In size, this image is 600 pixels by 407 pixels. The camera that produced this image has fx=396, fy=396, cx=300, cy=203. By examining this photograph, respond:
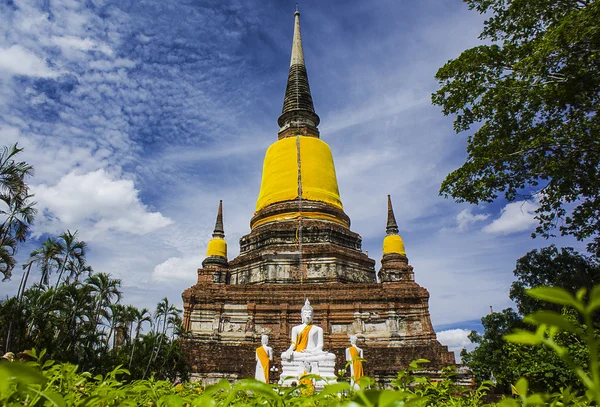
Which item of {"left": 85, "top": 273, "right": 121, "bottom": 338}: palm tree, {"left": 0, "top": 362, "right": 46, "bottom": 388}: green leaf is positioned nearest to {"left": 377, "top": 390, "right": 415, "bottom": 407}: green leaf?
{"left": 0, "top": 362, "right": 46, "bottom": 388}: green leaf

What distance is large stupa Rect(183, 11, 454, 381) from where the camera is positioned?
16.4 m

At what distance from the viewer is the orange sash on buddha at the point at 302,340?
12.2 meters

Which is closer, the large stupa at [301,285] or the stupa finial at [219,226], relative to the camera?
the large stupa at [301,285]

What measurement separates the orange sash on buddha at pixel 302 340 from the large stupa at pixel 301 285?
2507 mm

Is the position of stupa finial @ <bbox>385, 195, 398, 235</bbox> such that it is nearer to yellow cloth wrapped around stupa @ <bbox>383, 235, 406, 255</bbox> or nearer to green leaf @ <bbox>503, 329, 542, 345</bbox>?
yellow cloth wrapped around stupa @ <bbox>383, 235, 406, 255</bbox>

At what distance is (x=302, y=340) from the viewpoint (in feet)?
40.2

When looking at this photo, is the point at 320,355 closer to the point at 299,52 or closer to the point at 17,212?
the point at 17,212

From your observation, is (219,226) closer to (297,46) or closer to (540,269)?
(297,46)

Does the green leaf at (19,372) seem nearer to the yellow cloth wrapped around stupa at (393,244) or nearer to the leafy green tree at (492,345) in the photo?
the yellow cloth wrapped around stupa at (393,244)

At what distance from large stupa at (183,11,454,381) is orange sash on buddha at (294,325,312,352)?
2.51m

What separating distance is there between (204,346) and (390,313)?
26.5 ft

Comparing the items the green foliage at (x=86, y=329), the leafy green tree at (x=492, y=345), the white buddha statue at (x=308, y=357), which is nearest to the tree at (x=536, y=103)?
the white buddha statue at (x=308, y=357)

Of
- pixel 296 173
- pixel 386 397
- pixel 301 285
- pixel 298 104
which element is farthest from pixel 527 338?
pixel 298 104

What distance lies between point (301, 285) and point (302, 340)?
19.6 feet
